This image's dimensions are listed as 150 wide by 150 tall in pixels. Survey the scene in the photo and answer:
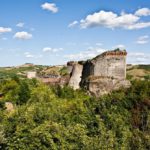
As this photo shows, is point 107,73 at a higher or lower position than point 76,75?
higher

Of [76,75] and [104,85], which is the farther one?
[76,75]

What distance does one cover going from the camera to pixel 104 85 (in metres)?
59.5

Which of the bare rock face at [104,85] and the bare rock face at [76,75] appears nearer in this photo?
the bare rock face at [104,85]

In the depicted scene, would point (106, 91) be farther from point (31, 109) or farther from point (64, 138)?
point (64, 138)

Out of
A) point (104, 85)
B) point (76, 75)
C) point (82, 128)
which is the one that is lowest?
point (82, 128)

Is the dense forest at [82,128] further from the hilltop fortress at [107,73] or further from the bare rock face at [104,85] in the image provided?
the hilltop fortress at [107,73]

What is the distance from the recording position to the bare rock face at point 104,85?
5934 cm

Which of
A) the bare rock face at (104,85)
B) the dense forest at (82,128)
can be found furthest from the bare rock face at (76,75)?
the dense forest at (82,128)

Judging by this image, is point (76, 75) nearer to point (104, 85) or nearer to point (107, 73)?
point (107, 73)

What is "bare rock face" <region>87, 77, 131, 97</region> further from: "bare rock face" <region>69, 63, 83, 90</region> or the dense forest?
"bare rock face" <region>69, 63, 83, 90</region>

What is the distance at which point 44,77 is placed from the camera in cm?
9375

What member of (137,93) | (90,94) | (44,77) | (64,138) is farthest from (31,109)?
(44,77)

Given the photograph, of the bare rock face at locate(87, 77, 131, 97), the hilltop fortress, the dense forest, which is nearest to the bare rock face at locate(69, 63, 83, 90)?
the hilltop fortress

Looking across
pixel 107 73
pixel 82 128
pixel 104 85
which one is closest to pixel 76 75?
pixel 107 73
